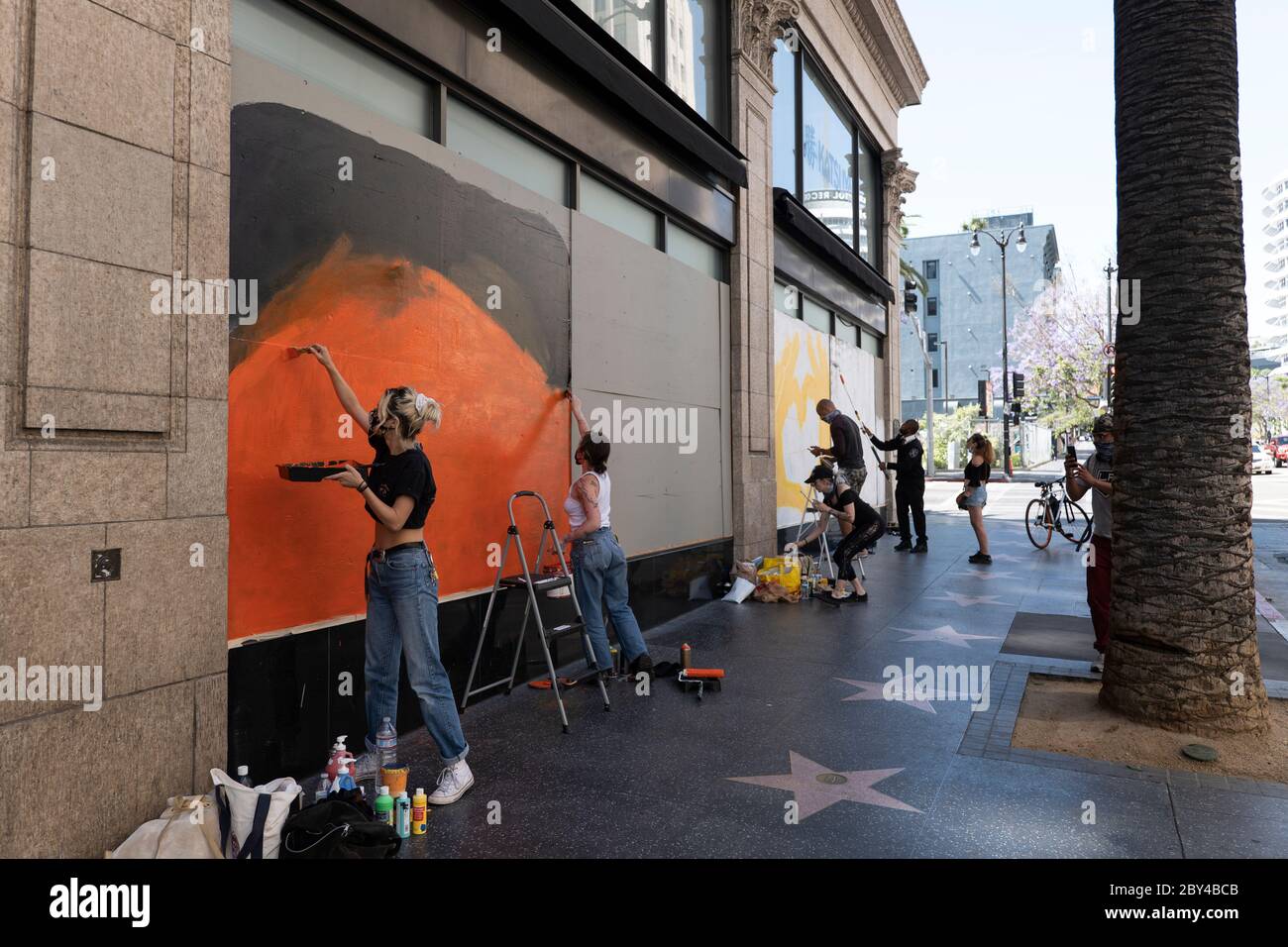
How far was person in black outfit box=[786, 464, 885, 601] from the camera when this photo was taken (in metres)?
10.4

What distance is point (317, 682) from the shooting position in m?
5.01

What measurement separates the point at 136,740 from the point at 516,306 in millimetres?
4252

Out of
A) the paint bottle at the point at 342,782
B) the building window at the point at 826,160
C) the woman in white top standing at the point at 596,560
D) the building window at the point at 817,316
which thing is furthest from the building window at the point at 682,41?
the paint bottle at the point at 342,782

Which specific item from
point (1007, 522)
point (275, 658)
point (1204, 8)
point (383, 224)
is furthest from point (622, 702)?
point (1007, 522)

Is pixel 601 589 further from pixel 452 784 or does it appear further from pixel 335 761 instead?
pixel 335 761

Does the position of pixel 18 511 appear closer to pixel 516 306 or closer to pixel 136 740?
pixel 136 740

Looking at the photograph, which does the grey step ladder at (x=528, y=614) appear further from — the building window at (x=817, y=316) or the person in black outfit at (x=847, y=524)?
the building window at (x=817, y=316)

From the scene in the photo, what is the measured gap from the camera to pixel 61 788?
353 cm

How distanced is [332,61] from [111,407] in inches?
113

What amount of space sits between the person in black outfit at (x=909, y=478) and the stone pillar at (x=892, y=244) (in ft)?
12.3

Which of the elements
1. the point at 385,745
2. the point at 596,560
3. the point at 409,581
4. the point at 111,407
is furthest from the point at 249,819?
the point at 596,560

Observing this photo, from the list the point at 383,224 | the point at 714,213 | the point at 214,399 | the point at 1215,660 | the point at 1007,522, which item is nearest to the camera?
the point at 214,399

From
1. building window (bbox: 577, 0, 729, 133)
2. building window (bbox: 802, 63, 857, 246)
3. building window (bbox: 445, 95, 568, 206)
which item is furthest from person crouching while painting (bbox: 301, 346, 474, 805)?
building window (bbox: 802, 63, 857, 246)

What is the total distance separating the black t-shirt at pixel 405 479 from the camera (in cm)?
444
